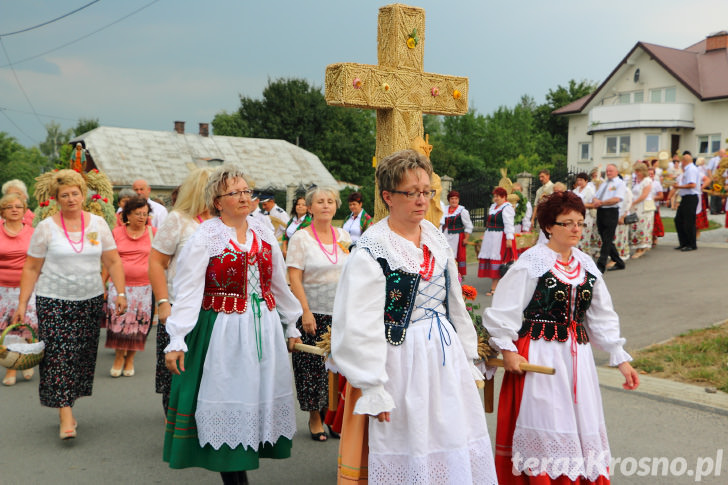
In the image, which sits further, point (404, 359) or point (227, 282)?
point (227, 282)

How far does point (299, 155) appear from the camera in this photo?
164ft

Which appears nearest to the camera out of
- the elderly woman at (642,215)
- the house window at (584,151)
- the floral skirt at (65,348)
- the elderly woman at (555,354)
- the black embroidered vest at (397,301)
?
the black embroidered vest at (397,301)

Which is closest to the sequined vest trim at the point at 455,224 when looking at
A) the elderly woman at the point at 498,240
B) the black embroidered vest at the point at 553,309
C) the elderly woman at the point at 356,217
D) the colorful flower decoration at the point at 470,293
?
the elderly woman at the point at 498,240

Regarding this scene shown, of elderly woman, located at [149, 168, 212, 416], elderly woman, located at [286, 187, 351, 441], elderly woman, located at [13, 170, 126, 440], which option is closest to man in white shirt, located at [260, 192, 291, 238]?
elderly woman, located at [13, 170, 126, 440]

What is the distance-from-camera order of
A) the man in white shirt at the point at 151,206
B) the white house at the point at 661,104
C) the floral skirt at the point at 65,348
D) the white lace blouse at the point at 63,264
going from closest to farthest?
the floral skirt at the point at 65,348 → the white lace blouse at the point at 63,264 → the man in white shirt at the point at 151,206 → the white house at the point at 661,104

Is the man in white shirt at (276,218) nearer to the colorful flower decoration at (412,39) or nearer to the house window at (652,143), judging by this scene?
the colorful flower decoration at (412,39)

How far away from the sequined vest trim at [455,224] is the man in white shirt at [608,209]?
2700 mm

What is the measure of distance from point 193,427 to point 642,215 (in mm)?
13389

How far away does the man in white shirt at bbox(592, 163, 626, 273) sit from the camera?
13.4 m

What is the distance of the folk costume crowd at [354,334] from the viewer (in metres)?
3.16

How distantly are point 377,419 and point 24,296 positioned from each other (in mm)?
3870

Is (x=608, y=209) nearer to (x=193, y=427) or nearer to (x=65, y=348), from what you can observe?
(x=65, y=348)

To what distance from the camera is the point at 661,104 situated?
130 ft

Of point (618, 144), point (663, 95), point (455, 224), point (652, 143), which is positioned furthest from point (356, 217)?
point (663, 95)
